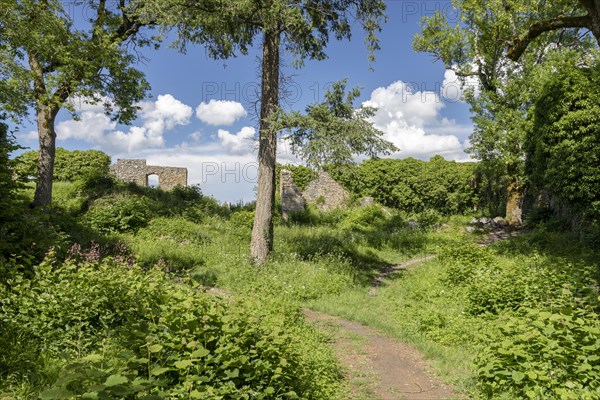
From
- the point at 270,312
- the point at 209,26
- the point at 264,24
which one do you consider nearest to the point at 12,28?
the point at 209,26

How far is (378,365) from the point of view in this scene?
628 centimetres

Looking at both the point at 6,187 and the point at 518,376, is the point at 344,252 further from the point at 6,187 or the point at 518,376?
the point at 6,187

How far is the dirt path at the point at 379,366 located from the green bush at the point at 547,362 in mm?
760

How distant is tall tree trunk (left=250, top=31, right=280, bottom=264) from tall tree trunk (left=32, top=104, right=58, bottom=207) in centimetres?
890

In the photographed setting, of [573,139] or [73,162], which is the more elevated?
[73,162]

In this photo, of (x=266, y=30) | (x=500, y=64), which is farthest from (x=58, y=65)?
(x=500, y=64)

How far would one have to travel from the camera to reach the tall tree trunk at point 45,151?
1502 centimetres

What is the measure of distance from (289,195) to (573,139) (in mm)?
14846

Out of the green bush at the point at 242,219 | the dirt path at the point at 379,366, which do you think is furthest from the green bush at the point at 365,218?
the dirt path at the point at 379,366

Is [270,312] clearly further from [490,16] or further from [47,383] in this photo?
[490,16]

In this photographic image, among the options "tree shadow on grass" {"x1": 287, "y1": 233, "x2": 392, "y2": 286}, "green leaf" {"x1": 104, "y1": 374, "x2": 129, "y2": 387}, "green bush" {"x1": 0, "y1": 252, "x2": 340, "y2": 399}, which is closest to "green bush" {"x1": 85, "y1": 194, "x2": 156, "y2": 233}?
"tree shadow on grass" {"x1": 287, "y1": 233, "x2": 392, "y2": 286}

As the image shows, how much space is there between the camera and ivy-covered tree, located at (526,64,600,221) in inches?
432

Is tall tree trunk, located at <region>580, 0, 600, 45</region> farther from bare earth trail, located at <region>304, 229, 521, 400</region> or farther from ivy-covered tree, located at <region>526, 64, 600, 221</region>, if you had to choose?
bare earth trail, located at <region>304, 229, 521, 400</region>

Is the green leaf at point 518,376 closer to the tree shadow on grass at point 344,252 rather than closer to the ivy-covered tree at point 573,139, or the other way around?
the tree shadow on grass at point 344,252
